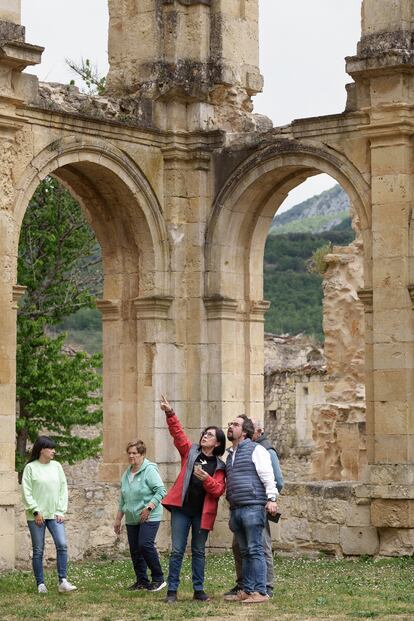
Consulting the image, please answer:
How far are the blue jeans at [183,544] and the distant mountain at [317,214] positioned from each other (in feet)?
197

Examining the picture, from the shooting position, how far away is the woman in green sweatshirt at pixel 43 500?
1352 cm

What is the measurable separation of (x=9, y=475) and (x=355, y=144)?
511cm

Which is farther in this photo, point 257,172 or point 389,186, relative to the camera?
point 257,172

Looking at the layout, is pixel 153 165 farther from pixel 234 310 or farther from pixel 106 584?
pixel 106 584

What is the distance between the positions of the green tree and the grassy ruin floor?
9.39m

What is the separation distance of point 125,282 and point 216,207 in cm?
136

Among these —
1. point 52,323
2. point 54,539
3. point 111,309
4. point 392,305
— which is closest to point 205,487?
point 54,539

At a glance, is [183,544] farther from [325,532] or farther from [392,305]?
[392,305]

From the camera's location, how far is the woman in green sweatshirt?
13523mm

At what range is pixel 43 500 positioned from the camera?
13555mm

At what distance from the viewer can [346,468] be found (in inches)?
933

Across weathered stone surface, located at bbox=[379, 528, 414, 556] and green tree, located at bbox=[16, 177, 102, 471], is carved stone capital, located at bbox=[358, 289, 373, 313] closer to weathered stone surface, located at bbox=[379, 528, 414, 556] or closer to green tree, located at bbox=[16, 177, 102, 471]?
weathered stone surface, located at bbox=[379, 528, 414, 556]

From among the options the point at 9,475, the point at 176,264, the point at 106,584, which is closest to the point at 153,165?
the point at 176,264

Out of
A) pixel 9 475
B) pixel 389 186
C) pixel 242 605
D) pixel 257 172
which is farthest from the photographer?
pixel 257 172
